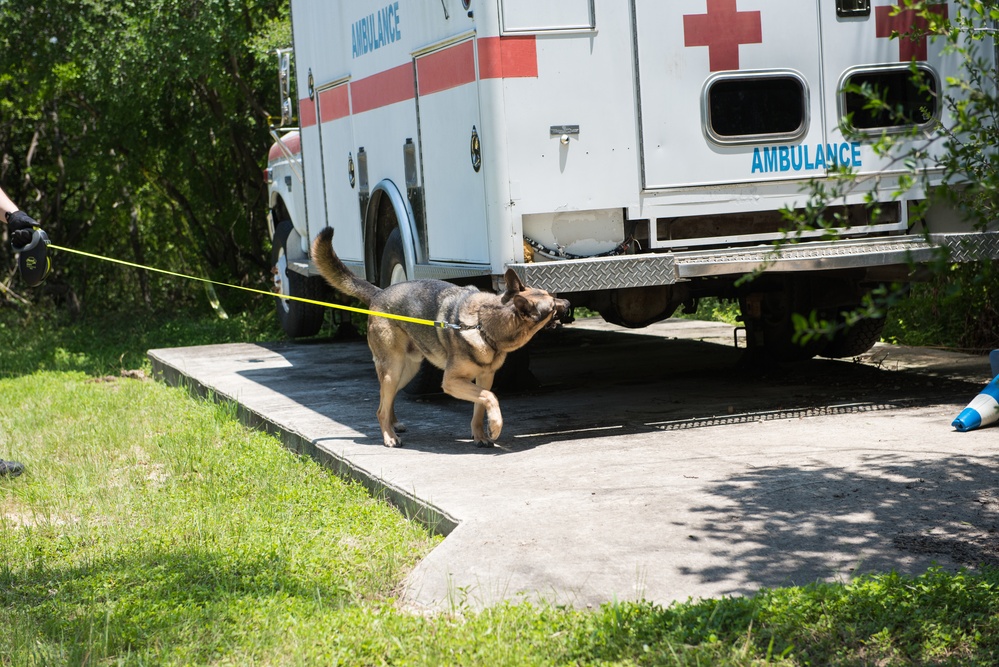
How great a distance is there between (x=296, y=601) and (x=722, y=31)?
4377 mm

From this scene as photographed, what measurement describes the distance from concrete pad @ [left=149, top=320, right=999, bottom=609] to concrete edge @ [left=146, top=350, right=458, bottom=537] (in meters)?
0.02

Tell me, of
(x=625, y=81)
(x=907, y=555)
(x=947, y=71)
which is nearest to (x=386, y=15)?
(x=625, y=81)

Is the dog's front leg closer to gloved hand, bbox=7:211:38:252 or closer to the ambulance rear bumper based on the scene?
the ambulance rear bumper

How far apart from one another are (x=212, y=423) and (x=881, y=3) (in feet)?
16.7

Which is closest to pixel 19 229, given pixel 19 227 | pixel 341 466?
pixel 19 227

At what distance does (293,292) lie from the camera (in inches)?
515

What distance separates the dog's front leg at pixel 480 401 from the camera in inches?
256

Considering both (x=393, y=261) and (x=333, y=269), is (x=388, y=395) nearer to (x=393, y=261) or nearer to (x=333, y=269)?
(x=333, y=269)

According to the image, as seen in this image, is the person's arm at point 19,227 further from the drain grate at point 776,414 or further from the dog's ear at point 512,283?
the drain grate at point 776,414

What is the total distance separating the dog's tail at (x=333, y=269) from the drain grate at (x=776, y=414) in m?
1.91

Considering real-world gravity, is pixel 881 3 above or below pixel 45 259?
Answer: above

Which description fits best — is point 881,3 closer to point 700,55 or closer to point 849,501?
point 700,55

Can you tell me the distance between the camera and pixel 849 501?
17.0 ft

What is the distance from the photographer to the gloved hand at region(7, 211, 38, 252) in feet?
22.1
